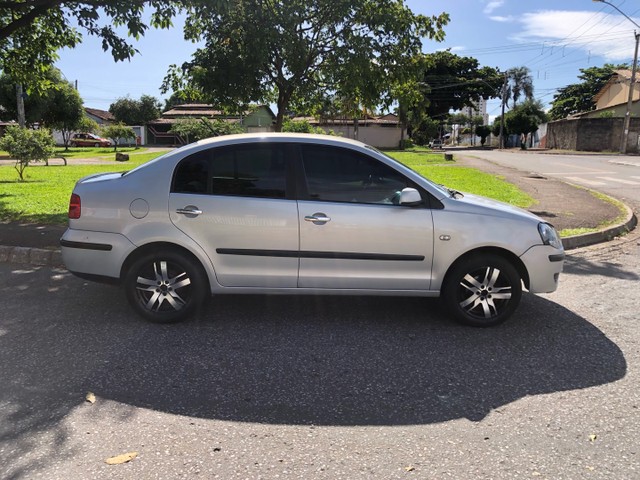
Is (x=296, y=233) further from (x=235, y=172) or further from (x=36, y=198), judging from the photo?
(x=36, y=198)

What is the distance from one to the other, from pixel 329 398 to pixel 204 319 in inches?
71.8

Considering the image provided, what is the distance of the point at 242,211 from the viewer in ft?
14.8

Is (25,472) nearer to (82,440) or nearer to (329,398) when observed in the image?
(82,440)

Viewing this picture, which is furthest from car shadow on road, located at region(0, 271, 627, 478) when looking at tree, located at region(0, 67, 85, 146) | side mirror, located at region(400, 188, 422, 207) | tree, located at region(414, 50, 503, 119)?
tree, located at region(414, 50, 503, 119)

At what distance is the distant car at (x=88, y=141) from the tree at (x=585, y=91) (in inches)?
2371

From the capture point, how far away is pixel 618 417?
3.24m

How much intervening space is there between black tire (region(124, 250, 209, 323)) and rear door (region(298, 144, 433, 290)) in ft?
3.13

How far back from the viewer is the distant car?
56625 mm

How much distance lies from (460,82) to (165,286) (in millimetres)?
70792

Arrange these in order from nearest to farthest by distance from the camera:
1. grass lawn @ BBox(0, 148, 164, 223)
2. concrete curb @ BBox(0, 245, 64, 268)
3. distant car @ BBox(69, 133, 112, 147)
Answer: concrete curb @ BBox(0, 245, 64, 268)
grass lawn @ BBox(0, 148, 164, 223)
distant car @ BBox(69, 133, 112, 147)

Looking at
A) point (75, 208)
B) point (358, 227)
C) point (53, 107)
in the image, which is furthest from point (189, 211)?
point (53, 107)

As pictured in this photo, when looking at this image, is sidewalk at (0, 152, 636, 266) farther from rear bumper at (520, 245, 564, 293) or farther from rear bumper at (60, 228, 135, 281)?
rear bumper at (520, 245, 564, 293)

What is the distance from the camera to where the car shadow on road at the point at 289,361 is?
10.8 feet

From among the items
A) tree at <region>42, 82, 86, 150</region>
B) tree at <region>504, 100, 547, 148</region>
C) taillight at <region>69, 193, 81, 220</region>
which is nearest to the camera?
taillight at <region>69, 193, 81, 220</region>
